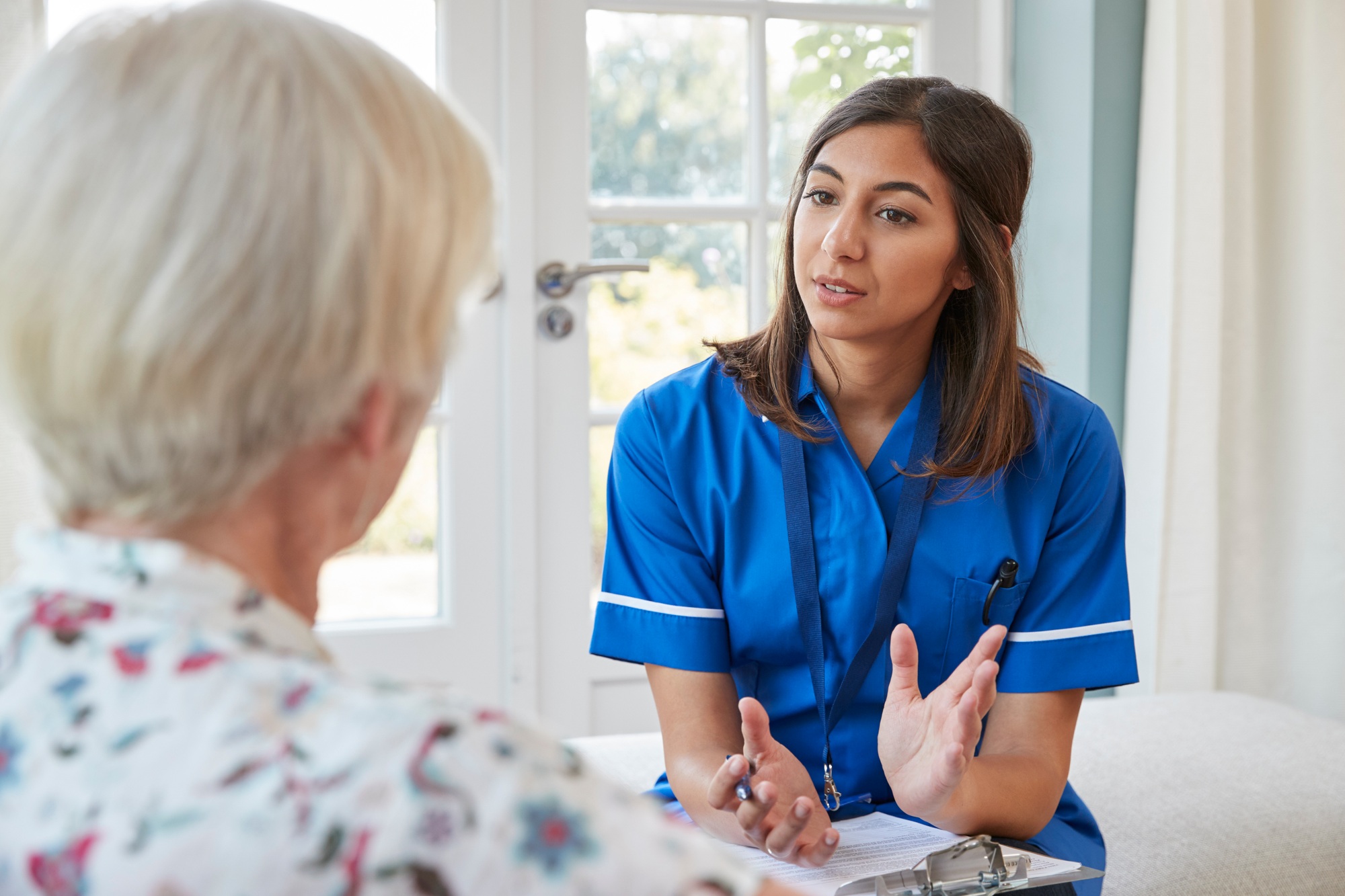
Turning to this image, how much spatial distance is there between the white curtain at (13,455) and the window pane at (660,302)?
3.41ft

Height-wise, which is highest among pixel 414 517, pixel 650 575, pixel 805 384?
pixel 805 384

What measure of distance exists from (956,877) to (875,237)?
2.28ft

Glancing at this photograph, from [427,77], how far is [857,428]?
132 cm

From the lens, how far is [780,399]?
1.39 m

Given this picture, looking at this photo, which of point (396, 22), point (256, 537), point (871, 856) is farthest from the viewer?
point (396, 22)

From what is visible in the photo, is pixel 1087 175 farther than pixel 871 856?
Yes

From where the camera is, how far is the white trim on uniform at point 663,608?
1.33 meters

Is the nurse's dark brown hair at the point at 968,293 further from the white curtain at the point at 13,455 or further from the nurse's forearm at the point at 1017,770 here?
the white curtain at the point at 13,455

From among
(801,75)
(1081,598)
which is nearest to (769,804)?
(1081,598)

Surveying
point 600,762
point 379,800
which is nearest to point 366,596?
point 600,762

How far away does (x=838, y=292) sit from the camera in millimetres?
1333

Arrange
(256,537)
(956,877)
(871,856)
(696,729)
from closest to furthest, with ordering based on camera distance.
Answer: (256,537) → (956,877) → (871,856) → (696,729)

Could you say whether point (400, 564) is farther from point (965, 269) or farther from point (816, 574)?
point (965, 269)

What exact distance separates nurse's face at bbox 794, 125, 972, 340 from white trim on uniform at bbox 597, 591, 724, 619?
35 cm
